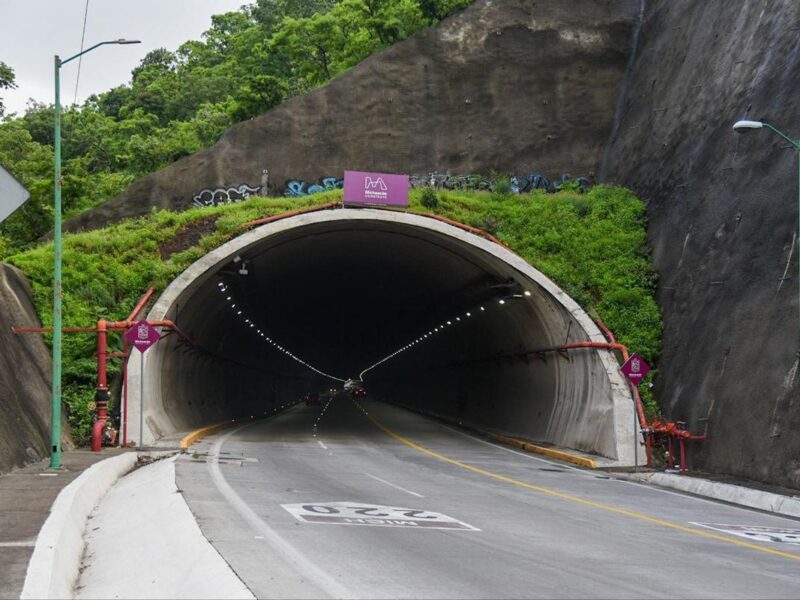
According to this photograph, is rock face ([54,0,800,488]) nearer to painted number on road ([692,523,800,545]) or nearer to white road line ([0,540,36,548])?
painted number on road ([692,523,800,545])

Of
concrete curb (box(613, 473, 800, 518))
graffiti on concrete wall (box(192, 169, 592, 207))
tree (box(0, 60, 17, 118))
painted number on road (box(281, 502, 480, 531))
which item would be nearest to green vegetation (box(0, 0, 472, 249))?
tree (box(0, 60, 17, 118))

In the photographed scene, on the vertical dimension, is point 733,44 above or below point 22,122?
below

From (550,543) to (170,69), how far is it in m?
108

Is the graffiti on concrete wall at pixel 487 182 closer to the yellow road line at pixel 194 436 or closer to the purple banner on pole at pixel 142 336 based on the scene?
the yellow road line at pixel 194 436

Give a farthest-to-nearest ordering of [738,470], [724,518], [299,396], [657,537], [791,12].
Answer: [299,396] → [791,12] → [738,470] → [724,518] → [657,537]

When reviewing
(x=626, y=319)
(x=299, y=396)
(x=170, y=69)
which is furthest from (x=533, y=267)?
(x=170, y=69)

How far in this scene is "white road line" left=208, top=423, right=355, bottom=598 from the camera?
26.6ft

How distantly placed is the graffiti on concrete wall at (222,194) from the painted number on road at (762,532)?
3301 centimetres

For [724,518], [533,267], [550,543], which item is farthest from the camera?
[533,267]

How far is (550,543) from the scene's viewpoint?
11.8 meters

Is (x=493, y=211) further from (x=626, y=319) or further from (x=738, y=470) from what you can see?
(x=738, y=470)

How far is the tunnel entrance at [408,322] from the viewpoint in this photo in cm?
2994

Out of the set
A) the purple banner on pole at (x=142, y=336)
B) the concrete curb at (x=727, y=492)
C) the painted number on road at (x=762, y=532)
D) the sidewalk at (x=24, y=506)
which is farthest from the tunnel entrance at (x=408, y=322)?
the painted number on road at (x=762, y=532)

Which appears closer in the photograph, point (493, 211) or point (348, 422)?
point (493, 211)
